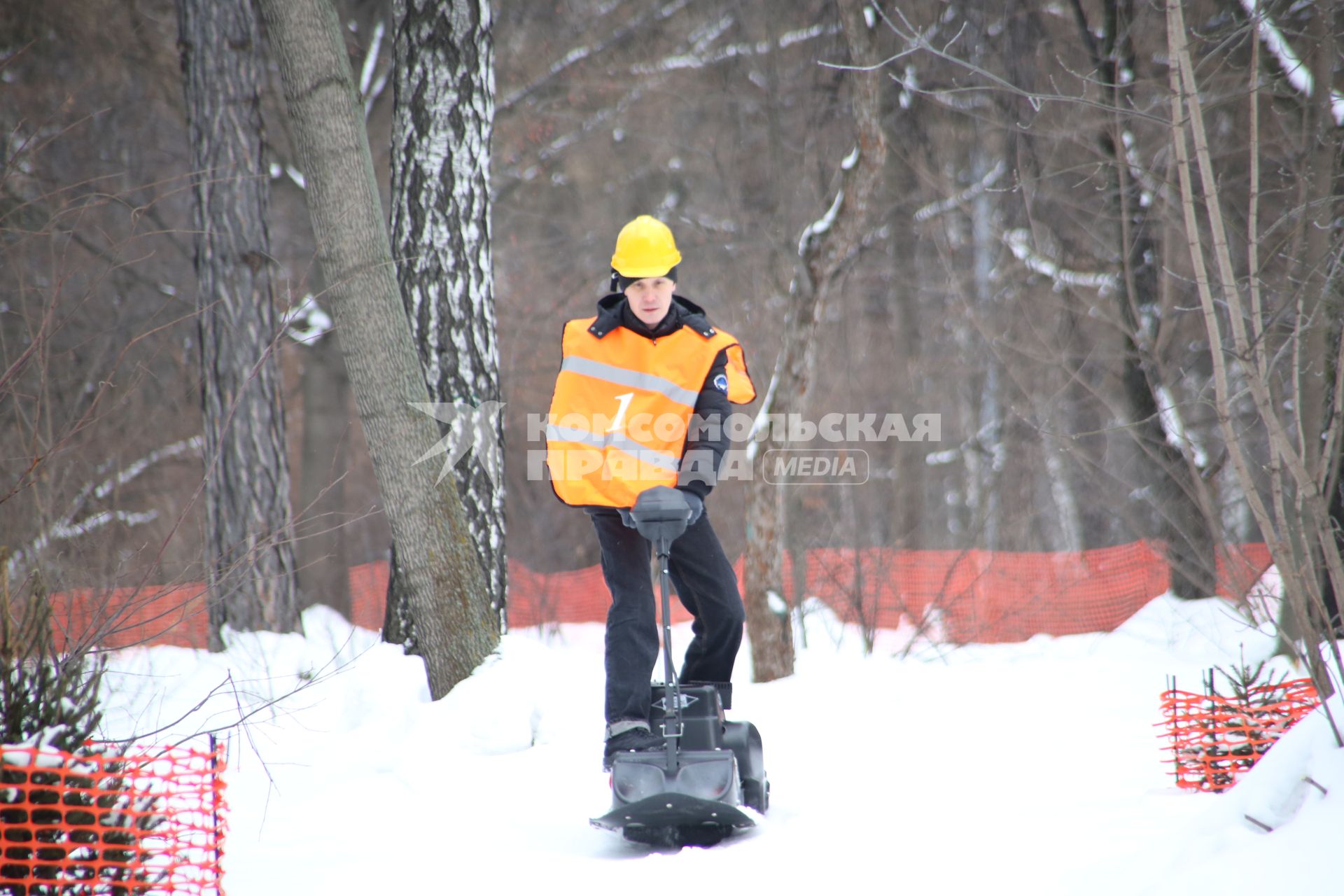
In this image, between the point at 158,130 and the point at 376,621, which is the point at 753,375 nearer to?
the point at 376,621

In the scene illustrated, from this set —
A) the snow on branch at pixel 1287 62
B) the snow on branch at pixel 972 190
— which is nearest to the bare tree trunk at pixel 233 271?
the snow on branch at pixel 1287 62

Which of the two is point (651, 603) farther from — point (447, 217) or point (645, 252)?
point (447, 217)

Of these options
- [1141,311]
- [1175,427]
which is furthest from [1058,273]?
[1175,427]

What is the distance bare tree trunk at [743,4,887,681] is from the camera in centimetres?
722

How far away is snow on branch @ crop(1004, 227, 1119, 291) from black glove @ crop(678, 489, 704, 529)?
4.54 meters

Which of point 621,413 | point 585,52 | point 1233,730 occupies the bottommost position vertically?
point 1233,730

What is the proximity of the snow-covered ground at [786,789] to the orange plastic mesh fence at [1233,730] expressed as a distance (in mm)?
167

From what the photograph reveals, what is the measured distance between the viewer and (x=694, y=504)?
335 centimetres

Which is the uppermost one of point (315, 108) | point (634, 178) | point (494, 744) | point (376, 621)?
point (634, 178)

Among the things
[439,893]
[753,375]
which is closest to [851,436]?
[753,375]

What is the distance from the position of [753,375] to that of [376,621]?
17.9ft

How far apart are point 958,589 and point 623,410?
28.8 feet

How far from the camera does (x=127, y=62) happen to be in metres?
11.8

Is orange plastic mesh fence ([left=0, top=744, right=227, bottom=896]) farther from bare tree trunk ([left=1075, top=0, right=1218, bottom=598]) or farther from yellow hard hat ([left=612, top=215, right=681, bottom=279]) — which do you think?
bare tree trunk ([left=1075, top=0, right=1218, bottom=598])
